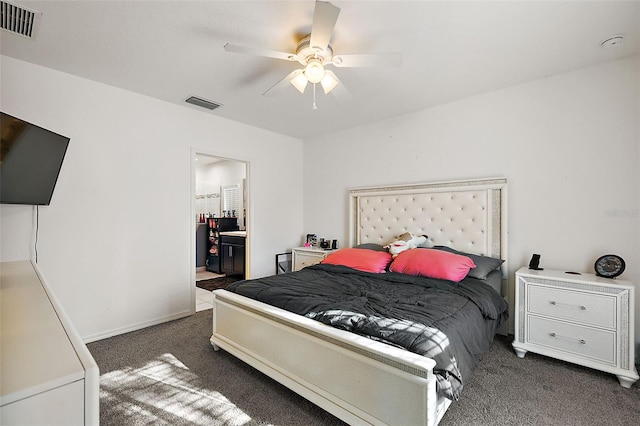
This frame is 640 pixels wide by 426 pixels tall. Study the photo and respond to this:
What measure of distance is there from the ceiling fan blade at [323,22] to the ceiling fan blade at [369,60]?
149 mm

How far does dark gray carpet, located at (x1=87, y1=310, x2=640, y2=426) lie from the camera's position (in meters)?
1.71

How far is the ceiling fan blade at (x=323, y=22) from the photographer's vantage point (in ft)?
4.92

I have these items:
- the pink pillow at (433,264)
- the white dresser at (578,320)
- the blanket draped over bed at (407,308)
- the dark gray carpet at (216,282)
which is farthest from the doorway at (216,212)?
the white dresser at (578,320)

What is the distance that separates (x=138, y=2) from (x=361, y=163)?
2.95 m

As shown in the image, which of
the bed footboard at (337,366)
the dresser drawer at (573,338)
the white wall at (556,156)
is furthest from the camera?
the white wall at (556,156)

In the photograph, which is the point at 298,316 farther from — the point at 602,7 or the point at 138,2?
the point at 602,7

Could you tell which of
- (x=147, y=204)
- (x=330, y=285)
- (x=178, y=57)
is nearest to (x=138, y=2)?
(x=178, y=57)

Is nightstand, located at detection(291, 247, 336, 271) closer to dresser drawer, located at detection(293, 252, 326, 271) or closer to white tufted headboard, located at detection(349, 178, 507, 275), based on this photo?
dresser drawer, located at detection(293, 252, 326, 271)

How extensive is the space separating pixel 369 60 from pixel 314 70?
38 centimetres

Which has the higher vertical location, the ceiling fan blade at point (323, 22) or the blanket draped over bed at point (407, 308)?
the ceiling fan blade at point (323, 22)

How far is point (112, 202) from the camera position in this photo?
2.87 meters

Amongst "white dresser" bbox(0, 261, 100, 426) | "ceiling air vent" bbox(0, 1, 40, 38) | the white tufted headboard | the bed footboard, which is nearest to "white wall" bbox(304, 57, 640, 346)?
the white tufted headboard

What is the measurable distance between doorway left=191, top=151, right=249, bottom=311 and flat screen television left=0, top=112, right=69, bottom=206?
2.87 metres

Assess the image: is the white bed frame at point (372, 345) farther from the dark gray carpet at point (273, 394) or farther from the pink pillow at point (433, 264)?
the pink pillow at point (433, 264)
